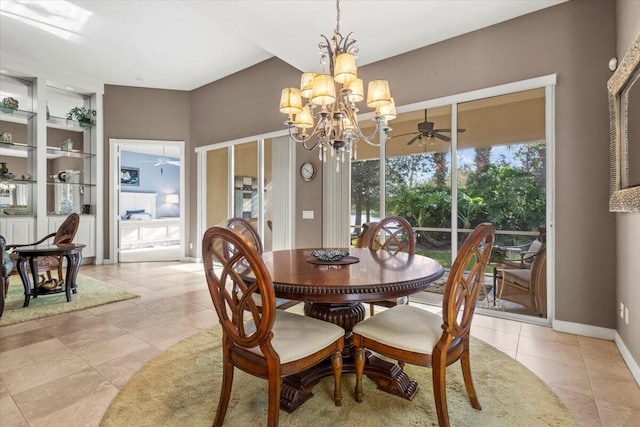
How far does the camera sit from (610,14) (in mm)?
2707

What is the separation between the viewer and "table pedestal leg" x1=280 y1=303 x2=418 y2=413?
5.83 feet

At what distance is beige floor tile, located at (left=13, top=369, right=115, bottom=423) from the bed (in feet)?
23.1

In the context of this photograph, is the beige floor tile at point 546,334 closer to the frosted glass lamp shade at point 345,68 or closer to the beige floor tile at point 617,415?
the beige floor tile at point 617,415

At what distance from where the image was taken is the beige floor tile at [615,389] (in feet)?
6.04

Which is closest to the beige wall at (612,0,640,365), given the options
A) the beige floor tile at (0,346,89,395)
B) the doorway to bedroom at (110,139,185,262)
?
the beige floor tile at (0,346,89,395)

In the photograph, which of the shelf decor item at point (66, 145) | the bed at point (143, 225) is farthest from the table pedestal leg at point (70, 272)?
the bed at point (143, 225)

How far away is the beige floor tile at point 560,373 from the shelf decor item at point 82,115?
7.42 m

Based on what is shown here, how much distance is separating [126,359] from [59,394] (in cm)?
45

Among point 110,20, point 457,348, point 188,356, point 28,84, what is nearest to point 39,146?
point 28,84

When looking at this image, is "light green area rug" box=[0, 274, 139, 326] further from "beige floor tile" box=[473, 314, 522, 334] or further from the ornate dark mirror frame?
the ornate dark mirror frame

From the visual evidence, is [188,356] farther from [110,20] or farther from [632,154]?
[110,20]

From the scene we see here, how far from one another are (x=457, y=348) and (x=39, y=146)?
681 cm

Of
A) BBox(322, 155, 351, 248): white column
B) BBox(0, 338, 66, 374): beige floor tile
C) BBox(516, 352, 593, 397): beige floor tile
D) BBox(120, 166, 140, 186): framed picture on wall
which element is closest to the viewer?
BBox(516, 352, 593, 397): beige floor tile

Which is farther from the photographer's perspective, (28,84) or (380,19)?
(28,84)
